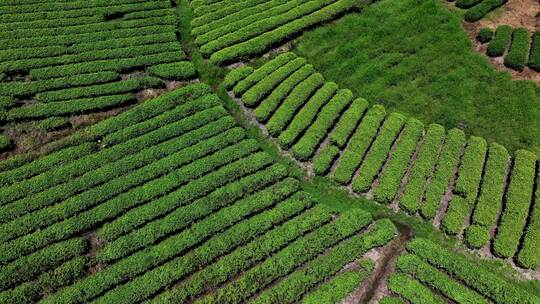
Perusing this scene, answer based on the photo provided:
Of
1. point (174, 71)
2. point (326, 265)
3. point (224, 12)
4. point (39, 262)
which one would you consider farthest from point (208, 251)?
point (224, 12)


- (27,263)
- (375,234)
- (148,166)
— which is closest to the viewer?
(27,263)

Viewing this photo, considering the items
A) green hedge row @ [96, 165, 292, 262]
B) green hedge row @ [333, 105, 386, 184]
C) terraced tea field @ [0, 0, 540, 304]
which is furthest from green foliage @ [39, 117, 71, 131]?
green hedge row @ [333, 105, 386, 184]

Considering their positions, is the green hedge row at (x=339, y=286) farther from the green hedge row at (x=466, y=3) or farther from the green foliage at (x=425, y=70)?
the green hedge row at (x=466, y=3)

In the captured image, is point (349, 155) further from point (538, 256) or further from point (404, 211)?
point (538, 256)

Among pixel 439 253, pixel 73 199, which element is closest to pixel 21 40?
pixel 73 199

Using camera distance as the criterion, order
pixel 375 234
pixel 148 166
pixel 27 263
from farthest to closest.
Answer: pixel 148 166, pixel 375 234, pixel 27 263

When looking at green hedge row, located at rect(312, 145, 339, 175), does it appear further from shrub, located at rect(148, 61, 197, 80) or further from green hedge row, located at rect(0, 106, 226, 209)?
shrub, located at rect(148, 61, 197, 80)

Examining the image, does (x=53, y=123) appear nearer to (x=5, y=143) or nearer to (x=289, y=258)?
(x=5, y=143)
